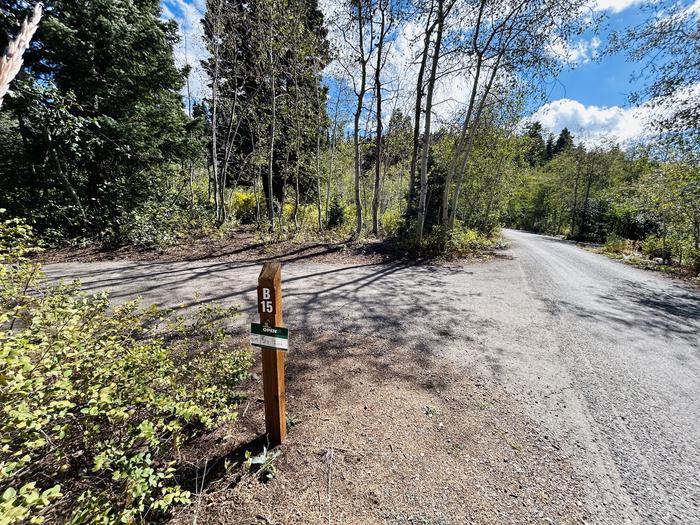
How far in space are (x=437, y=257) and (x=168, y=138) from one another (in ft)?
30.7

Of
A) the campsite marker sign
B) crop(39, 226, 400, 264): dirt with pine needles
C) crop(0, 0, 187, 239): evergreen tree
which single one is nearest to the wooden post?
the campsite marker sign

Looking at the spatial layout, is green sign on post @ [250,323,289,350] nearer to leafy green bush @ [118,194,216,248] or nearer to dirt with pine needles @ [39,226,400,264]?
dirt with pine needles @ [39,226,400,264]

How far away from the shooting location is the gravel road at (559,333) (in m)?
1.98

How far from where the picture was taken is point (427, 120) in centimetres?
855

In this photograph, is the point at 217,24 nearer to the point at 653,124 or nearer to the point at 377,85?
the point at 377,85

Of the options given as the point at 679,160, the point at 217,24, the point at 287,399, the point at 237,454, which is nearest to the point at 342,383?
the point at 287,399

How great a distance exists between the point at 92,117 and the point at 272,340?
911 cm

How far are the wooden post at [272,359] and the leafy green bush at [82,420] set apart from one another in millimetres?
293

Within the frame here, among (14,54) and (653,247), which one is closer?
(14,54)

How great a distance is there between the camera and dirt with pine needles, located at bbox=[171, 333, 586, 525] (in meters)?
1.64

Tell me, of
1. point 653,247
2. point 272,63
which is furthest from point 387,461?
point 653,247

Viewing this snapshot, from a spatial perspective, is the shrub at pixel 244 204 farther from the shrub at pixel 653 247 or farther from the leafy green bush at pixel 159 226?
the shrub at pixel 653 247

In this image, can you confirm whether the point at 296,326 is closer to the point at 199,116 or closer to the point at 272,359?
the point at 272,359

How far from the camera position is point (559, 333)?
3.89 metres
